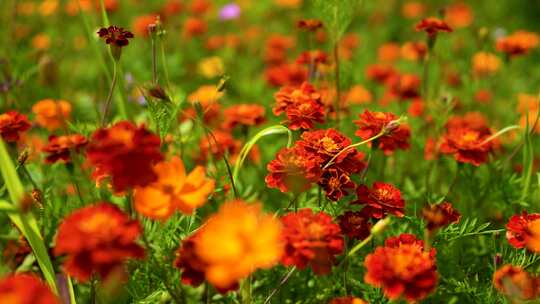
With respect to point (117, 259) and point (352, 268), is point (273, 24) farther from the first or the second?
point (117, 259)

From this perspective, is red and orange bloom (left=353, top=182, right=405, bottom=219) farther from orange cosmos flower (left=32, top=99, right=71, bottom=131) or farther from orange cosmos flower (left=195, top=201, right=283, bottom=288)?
orange cosmos flower (left=32, top=99, right=71, bottom=131)

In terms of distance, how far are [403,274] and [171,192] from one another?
371 mm

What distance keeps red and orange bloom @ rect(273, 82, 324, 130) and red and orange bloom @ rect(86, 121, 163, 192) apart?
0.42 m

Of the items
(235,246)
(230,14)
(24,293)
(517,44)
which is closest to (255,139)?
(235,246)

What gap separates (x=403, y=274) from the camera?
2.62 feet

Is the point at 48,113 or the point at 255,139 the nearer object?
the point at 255,139

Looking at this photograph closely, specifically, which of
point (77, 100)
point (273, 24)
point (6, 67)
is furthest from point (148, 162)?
point (273, 24)

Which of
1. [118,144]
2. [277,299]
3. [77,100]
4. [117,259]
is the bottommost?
[277,299]

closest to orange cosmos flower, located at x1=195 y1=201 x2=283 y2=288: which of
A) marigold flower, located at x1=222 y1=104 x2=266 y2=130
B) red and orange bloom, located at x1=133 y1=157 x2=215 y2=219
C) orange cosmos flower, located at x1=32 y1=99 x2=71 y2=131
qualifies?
red and orange bloom, located at x1=133 y1=157 x2=215 y2=219

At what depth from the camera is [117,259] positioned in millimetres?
686

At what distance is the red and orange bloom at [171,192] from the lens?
78 cm

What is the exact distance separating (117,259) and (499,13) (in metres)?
3.39

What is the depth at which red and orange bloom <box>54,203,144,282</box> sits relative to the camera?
26.7 inches

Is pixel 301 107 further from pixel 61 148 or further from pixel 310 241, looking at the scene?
pixel 61 148
